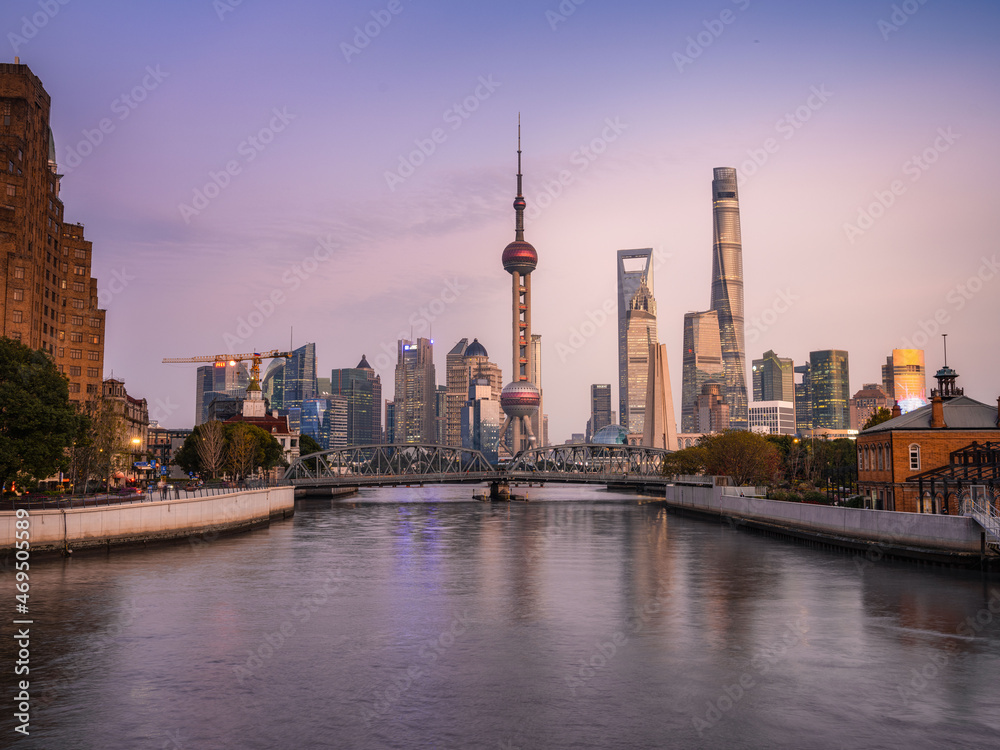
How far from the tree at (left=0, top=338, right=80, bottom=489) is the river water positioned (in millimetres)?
10968

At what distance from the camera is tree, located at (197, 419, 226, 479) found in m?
131

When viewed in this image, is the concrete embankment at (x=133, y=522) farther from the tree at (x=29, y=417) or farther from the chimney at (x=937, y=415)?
the chimney at (x=937, y=415)

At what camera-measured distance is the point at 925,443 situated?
226 ft

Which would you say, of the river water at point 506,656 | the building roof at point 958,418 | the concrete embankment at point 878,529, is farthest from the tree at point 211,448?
the building roof at point 958,418

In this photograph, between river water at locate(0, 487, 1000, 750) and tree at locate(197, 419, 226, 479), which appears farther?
tree at locate(197, 419, 226, 479)

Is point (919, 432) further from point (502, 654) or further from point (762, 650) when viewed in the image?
point (502, 654)

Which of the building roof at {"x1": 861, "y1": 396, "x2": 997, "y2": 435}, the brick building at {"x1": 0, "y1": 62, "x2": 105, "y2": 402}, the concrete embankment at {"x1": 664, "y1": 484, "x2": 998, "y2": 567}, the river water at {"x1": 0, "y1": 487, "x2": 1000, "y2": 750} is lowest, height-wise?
the river water at {"x1": 0, "y1": 487, "x2": 1000, "y2": 750}

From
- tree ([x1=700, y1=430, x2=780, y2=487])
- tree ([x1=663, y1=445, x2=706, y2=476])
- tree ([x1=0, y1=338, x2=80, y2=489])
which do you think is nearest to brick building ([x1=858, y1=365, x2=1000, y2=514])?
tree ([x1=700, y1=430, x2=780, y2=487])

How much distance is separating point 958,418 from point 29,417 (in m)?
71.2

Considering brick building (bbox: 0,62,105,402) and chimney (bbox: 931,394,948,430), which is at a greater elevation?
brick building (bbox: 0,62,105,402)

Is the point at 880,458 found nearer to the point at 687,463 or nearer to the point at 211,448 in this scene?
the point at 687,463

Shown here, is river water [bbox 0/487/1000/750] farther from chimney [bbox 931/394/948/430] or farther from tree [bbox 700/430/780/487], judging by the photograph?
tree [bbox 700/430/780/487]

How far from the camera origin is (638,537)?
293ft

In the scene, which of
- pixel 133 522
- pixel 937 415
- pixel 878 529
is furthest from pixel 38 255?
pixel 937 415
